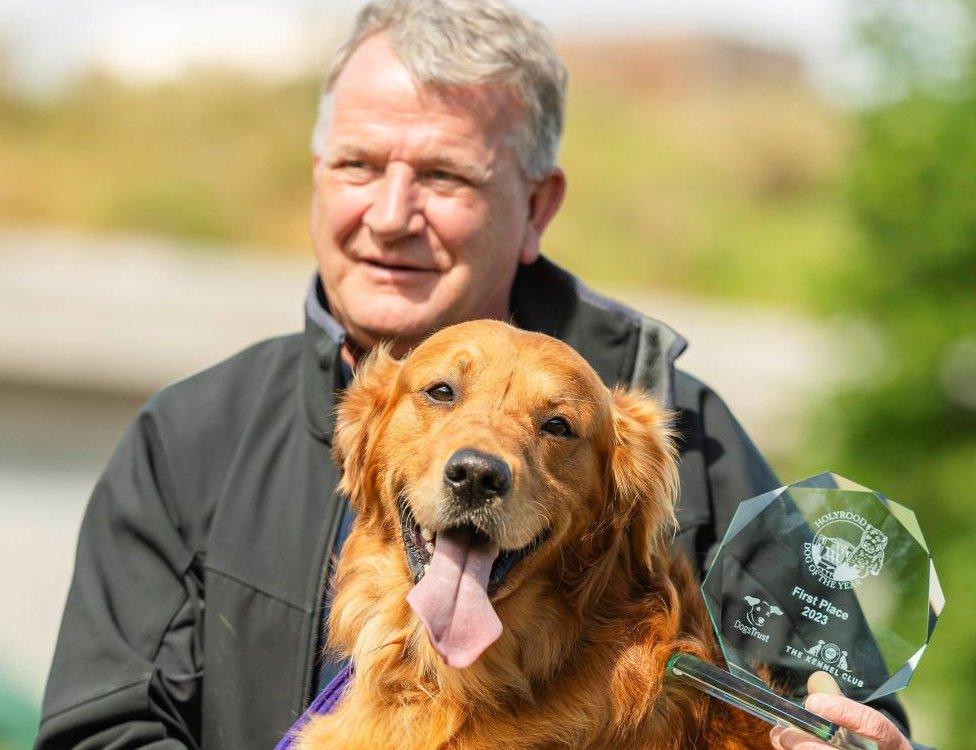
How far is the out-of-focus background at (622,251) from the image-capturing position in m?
7.15

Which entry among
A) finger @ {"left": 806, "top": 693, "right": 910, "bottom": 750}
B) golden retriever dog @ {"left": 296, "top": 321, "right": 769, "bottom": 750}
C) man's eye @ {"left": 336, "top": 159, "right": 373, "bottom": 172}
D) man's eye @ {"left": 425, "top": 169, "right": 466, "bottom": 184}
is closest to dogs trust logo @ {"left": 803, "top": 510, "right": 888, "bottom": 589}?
finger @ {"left": 806, "top": 693, "right": 910, "bottom": 750}

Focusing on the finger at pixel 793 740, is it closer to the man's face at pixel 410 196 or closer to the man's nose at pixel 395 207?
the man's face at pixel 410 196

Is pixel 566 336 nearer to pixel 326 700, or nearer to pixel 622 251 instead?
pixel 326 700

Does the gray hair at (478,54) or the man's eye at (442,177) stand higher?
the gray hair at (478,54)

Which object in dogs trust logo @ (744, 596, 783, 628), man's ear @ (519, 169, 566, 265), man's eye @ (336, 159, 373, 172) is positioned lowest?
dogs trust logo @ (744, 596, 783, 628)

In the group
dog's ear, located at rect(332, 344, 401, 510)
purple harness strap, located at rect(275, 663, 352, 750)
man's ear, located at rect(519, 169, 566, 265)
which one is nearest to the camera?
purple harness strap, located at rect(275, 663, 352, 750)

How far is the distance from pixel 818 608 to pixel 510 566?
674 mm

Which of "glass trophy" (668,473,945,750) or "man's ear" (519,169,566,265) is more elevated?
"man's ear" (519,169,566,265)

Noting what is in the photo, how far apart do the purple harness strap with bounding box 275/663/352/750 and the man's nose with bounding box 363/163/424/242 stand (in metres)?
1.09

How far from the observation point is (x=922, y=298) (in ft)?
23.7

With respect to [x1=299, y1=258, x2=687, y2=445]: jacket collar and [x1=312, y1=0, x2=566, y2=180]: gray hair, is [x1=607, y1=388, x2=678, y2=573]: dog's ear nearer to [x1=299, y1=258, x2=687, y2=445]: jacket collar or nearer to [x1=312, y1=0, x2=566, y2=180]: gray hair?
[x1=299, y1=258, x2=687, y2=445]: jacket collar

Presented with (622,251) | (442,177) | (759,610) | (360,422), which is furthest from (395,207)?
(622,251)

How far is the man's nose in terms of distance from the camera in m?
3.25

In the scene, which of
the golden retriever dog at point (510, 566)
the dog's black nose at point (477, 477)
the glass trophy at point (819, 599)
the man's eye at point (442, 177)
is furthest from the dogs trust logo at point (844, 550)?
the man's eye at point (442, 177)
